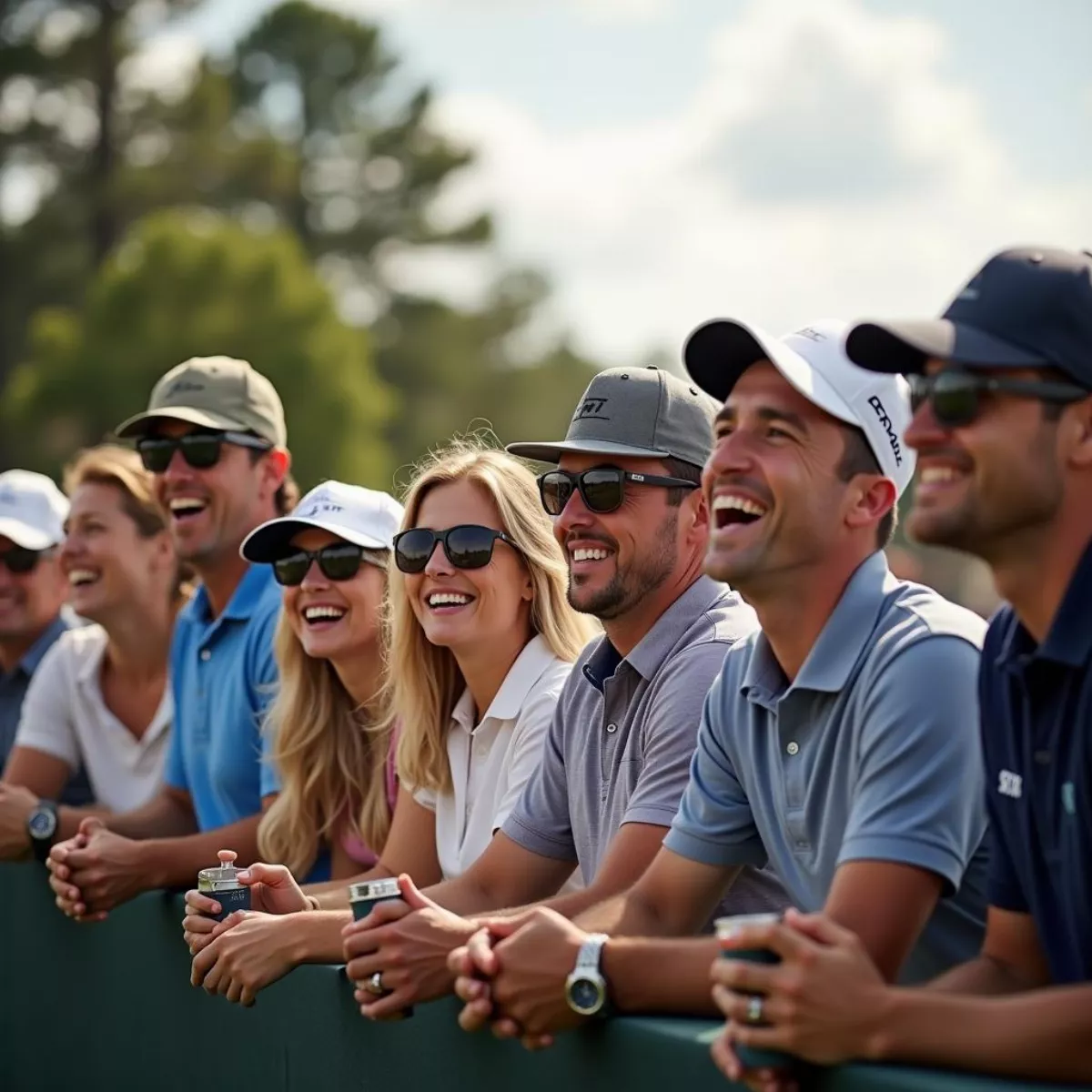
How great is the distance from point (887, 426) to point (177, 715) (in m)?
4.22

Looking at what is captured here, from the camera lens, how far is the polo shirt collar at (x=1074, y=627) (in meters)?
3.36

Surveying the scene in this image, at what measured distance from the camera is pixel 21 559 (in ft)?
30.9

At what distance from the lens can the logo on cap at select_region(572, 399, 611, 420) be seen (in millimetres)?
5254

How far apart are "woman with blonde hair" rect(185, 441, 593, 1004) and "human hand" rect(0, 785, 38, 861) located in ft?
6.19

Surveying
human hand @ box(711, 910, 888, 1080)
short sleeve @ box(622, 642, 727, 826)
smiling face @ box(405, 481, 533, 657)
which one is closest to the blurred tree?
smiling face @ box(405, 481, 533, 657)

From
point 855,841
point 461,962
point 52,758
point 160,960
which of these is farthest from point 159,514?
point 855,841

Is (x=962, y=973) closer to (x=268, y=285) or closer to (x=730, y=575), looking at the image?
(x=730, y=575)

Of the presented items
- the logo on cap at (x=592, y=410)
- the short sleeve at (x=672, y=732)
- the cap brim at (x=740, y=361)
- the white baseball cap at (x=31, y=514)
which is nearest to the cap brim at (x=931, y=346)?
the cap brim at (x=740, y=361)

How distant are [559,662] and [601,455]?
2.96ft

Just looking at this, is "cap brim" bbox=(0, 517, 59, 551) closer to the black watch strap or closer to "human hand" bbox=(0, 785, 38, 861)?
"human hand" bbox=(0, 785, 38, 861)

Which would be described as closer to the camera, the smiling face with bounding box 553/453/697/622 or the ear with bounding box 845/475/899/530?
the ear with bounding box 845/475/899/530

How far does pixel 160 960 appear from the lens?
6.15m

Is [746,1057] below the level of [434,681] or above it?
below

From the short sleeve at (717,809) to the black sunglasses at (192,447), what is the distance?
4.00m
